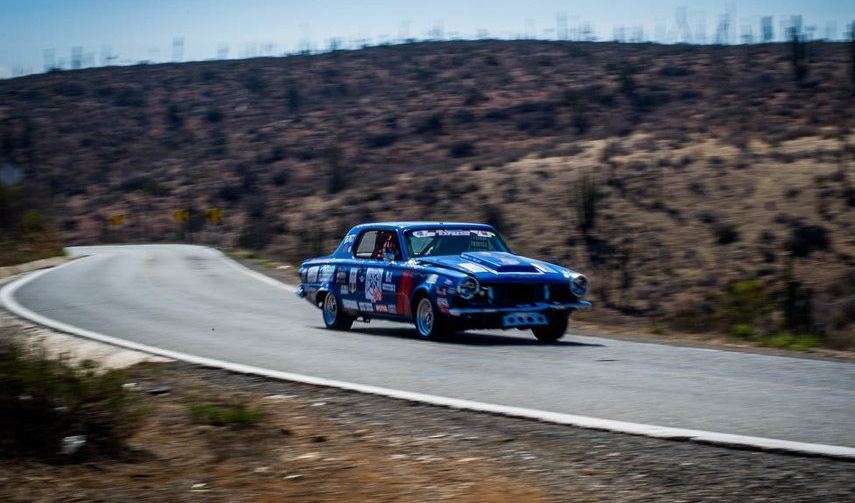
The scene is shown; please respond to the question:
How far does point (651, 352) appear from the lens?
12.5 metres

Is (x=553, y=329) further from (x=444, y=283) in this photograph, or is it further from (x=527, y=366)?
(x=527, y=366)

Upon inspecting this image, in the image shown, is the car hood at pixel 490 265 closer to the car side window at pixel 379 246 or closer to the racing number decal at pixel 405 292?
the racing number decal at pixel 405 292

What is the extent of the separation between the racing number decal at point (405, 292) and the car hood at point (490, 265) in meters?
0.29

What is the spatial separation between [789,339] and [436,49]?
78313mm

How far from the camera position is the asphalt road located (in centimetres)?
814

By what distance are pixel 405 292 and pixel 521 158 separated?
32.8 meters

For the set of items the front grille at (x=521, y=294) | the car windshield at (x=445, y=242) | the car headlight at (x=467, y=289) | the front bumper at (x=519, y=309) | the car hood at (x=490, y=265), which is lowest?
the front bumper at (x=519, y=309)

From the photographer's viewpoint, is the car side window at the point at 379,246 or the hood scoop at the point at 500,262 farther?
the car side window at the point at 379,246

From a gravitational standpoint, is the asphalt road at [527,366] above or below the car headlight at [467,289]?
below

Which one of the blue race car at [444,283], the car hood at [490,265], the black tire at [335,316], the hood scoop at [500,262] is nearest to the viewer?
the blue race car at [444,283]

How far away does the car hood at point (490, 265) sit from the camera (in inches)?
532

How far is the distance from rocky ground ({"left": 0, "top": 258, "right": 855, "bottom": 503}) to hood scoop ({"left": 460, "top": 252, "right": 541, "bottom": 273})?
18.2 ft

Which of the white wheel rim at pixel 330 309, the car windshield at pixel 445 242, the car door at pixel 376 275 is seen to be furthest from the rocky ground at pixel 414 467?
the white wheel rim at pixel 330 309

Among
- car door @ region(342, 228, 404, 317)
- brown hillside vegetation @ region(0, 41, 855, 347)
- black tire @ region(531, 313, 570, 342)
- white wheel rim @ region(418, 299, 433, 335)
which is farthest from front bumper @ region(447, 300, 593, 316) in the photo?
brown hillside vegetation @ region(0, 41, 855, 347)
